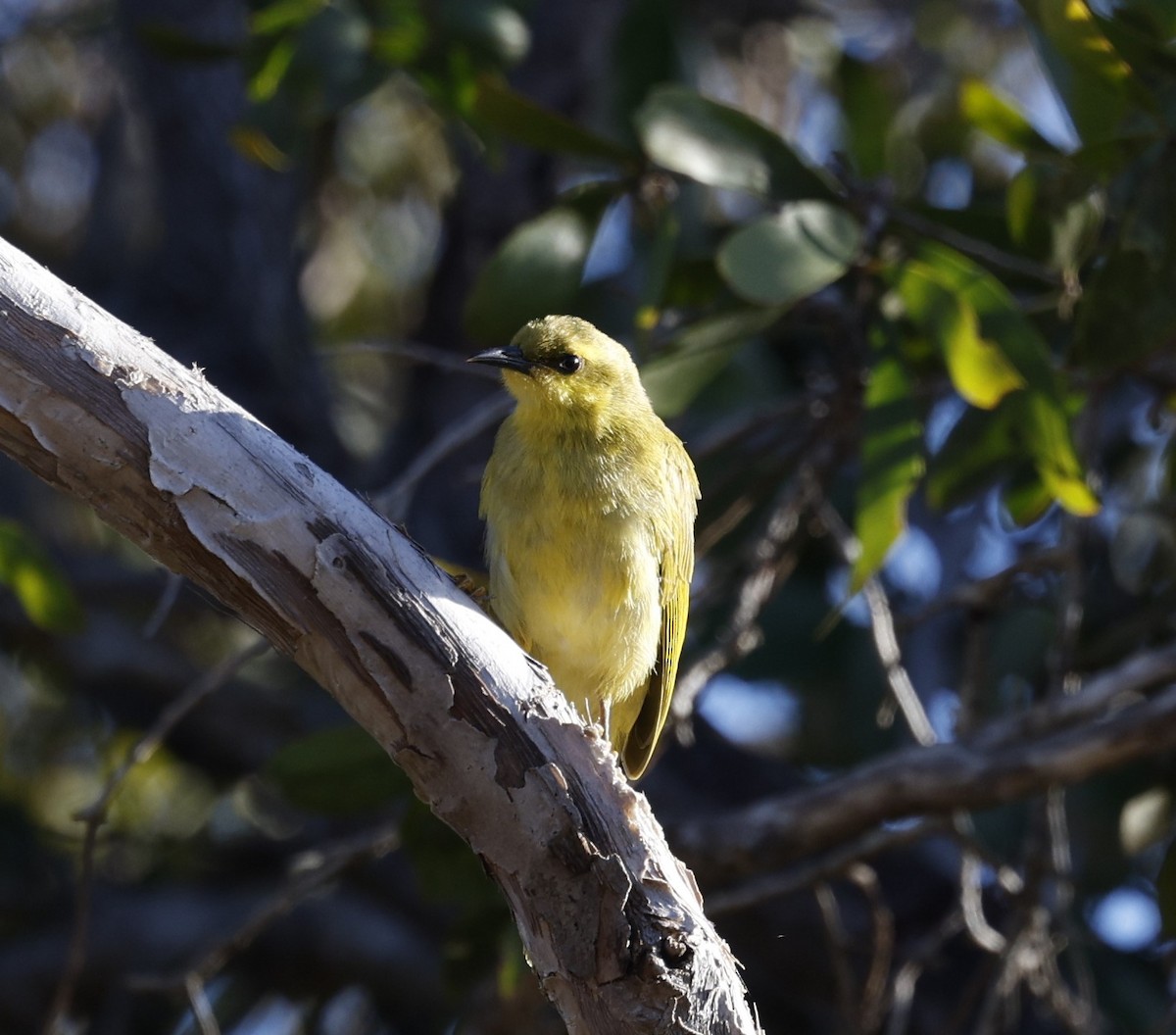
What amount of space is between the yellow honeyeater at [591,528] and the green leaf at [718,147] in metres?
0.55

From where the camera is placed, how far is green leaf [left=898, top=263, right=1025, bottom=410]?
12.6ft

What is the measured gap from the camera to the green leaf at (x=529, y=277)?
14.6 feet

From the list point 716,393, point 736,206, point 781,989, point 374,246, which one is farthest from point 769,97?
point 781,989

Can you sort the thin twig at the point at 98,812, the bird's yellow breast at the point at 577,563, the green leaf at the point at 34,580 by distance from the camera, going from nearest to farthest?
the thin twig at the point at 98,812 < the bird's yellow breast at the point at 577,563 < the green leaf at the point at 34,580

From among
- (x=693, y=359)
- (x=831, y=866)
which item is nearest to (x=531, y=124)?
(x=693, y=359)

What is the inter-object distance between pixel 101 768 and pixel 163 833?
0.41 meters

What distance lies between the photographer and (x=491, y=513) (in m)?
4.11

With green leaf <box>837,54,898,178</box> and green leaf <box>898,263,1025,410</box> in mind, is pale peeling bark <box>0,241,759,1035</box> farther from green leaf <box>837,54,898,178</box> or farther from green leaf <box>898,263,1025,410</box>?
green leaf <box>837,54,898,178</box>

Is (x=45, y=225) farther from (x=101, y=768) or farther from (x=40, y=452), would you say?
(x=40, y=452)

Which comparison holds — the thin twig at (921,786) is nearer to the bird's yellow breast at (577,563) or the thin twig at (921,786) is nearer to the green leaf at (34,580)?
the bird's yellow breast at (577,563)

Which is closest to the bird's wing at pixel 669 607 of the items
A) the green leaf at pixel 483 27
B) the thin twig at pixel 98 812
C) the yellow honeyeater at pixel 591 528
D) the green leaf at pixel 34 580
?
the yellow honeyeater at pixel 591 528

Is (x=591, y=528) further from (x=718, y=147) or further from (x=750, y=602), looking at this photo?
(x=718, y=147)

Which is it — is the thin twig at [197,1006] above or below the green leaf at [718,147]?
below

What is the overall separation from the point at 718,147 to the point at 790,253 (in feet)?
1.51
